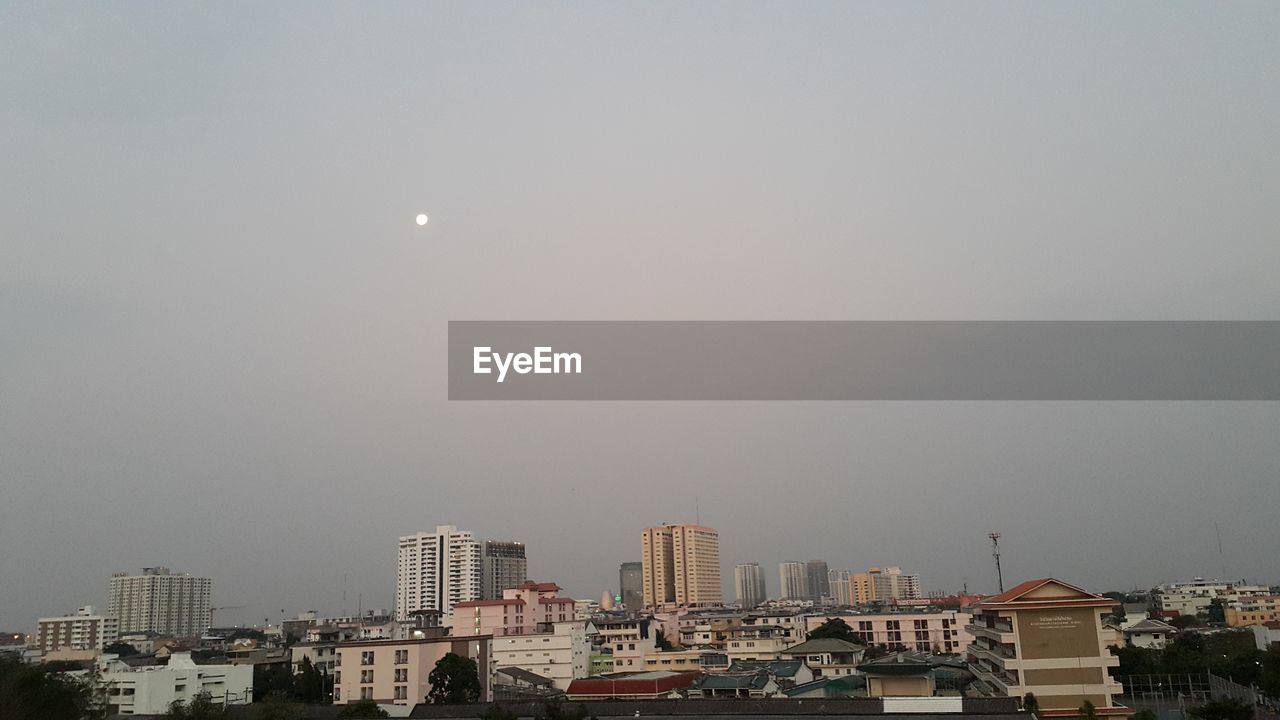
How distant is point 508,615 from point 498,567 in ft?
90.9

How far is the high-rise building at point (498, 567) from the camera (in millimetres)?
60062

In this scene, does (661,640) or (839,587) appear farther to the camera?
(839,587)

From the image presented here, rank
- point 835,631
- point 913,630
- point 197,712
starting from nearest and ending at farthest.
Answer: point 197,712 < point 835,631 < point 913,630

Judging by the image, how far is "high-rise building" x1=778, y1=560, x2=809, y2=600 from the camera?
10075 centimetres

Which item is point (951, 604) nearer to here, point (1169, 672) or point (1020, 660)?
point (1169, 672)

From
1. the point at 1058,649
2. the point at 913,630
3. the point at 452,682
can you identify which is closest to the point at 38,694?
the point at 452,682

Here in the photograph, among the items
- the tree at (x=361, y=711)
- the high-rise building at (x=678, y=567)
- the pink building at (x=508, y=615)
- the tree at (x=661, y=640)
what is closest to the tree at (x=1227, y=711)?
the tree at (x=361, y=711)

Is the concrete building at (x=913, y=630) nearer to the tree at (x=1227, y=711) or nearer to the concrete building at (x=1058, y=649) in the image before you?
the tree at (x=1227, y=711)

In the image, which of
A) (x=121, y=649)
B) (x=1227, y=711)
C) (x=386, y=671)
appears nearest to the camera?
(x=1227, y=711)

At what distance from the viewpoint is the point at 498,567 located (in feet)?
202

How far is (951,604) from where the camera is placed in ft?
151

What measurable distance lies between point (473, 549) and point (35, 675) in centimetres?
4821

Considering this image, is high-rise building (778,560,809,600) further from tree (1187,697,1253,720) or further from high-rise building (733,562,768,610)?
tree (1187,697,1253,720)

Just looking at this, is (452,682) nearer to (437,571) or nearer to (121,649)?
(121,649)
